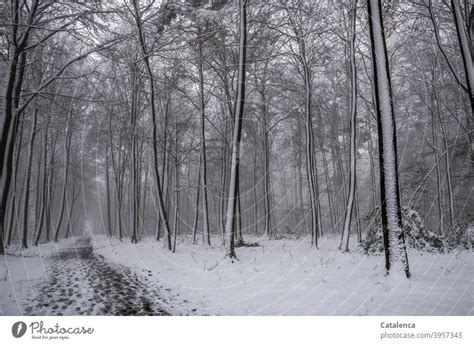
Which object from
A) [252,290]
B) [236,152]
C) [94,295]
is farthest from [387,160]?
[94,295]

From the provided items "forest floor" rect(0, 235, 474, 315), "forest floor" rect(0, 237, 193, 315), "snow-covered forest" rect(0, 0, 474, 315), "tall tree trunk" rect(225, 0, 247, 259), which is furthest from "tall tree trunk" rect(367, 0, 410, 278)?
"tall tree trunk" rect(225, 0, 247, 259)

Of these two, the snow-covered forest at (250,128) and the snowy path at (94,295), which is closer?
the snowy path at (94,295)

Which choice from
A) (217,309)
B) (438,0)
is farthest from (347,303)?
(438,0)

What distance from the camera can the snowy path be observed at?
3.76 m

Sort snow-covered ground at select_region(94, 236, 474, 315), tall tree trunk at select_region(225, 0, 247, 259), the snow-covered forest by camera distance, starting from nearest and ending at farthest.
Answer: snow-covered ground at select_region(94, 236, 474, 315)
the snow-covered forest
tall tree trunk at select_region(225, 0, 247, 259)

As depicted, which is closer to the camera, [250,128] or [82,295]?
[82,295]

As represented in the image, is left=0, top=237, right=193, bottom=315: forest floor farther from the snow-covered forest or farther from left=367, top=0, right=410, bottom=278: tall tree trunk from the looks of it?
left=367, top=0, right=410, bottom=278: tall tree trunk

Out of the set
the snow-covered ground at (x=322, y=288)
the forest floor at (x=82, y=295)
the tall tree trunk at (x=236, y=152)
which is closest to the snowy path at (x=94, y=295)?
the forest floor at (x=82, y=295)

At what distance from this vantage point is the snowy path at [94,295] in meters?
3.76

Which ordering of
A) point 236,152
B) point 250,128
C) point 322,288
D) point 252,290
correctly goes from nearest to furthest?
1. point 322,288
2. point 252,290
3. point 236,152
4. point 250,128

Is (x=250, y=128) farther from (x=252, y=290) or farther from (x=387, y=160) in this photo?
(x=252, y=290)

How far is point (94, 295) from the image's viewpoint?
15.1ft

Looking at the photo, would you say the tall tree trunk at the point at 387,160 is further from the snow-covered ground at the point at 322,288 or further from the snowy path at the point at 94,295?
the snowy path at the point at 94,295

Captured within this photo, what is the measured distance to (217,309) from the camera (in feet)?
12.6
